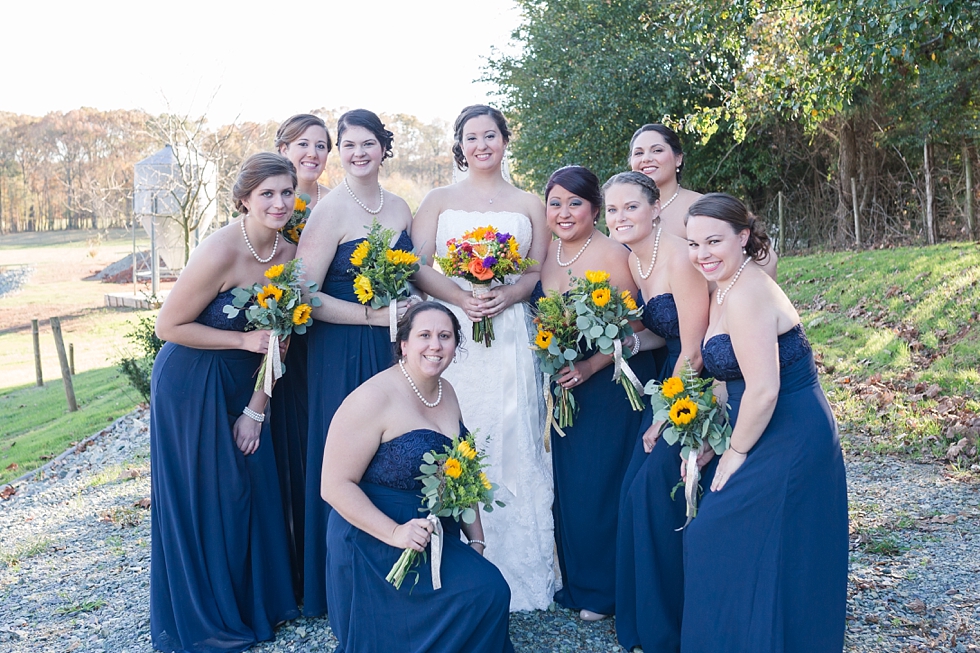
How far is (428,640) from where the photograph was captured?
12.3 ft

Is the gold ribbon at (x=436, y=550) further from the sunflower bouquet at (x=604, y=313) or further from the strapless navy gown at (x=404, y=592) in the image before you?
the sunflower bouquet at (x=604, y=313)

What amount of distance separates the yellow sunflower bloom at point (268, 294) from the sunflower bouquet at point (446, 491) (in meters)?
1.32

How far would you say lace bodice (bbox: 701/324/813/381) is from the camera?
3.80 meters

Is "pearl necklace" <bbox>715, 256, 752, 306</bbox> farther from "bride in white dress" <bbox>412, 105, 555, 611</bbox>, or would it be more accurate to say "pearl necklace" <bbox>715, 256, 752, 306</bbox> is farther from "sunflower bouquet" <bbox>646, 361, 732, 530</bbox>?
"bride in white dress" <bbox>412, 105, 555, 611</bbox>

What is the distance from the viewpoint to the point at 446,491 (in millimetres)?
3746

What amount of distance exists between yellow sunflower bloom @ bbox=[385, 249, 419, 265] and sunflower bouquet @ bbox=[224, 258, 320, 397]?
45 centimetres

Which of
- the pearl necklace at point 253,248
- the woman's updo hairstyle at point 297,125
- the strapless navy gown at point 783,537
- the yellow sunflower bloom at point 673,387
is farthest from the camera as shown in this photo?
the woman's updo hairstyle at point 297,125

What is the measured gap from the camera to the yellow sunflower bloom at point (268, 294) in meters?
4.48

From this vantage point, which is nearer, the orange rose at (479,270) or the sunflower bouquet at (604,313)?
the sunflower bouquet at (604,313)

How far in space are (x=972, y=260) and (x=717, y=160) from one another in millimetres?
10916

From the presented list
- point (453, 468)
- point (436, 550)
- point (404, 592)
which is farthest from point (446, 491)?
point (404, 592)

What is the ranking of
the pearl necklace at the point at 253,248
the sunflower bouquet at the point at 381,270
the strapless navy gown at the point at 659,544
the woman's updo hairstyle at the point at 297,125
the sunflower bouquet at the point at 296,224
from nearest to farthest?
the strapless navy gown at the point at 659,544
the sunflower bouquet at the point at 381,270
the pearl necklace at the point at 253,248
the sunflower bouquet at the point at 296,224
the woman's updo hairstyle at the point at 297,125

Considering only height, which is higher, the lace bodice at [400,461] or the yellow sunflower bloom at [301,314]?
the yellow sunflower bloom at [301,314]

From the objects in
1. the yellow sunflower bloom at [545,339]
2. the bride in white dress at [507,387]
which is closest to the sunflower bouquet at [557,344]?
the yellow sunflower bloom at [545,339]
